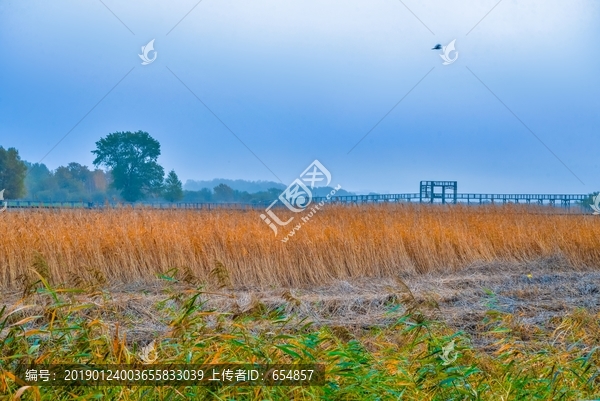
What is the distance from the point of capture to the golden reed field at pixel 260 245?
7008mm

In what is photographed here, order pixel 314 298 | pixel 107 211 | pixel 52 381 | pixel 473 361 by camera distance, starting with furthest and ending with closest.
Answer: pixel 107 211 → pixel 314 298 → pixel 473 361 → pixel 52 381

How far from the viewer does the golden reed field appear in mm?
7008

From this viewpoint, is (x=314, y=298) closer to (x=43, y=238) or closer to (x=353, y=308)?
(x=353, y=308)

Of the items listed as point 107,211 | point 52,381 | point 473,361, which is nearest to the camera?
point 52,381

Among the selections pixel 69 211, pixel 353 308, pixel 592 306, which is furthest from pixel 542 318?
pixel 69 211

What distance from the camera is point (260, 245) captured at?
24.5 ft

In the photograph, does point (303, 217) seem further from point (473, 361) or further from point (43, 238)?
point (473, 361)

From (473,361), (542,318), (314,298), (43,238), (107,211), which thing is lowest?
(473,361)

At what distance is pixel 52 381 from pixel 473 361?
2296mm

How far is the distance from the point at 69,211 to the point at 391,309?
602cm

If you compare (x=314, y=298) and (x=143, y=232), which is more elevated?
(x=143, y=232)

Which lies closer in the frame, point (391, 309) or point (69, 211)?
point (391, 309)

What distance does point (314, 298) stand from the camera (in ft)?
19.5

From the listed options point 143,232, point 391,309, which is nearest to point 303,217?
point 143,232
